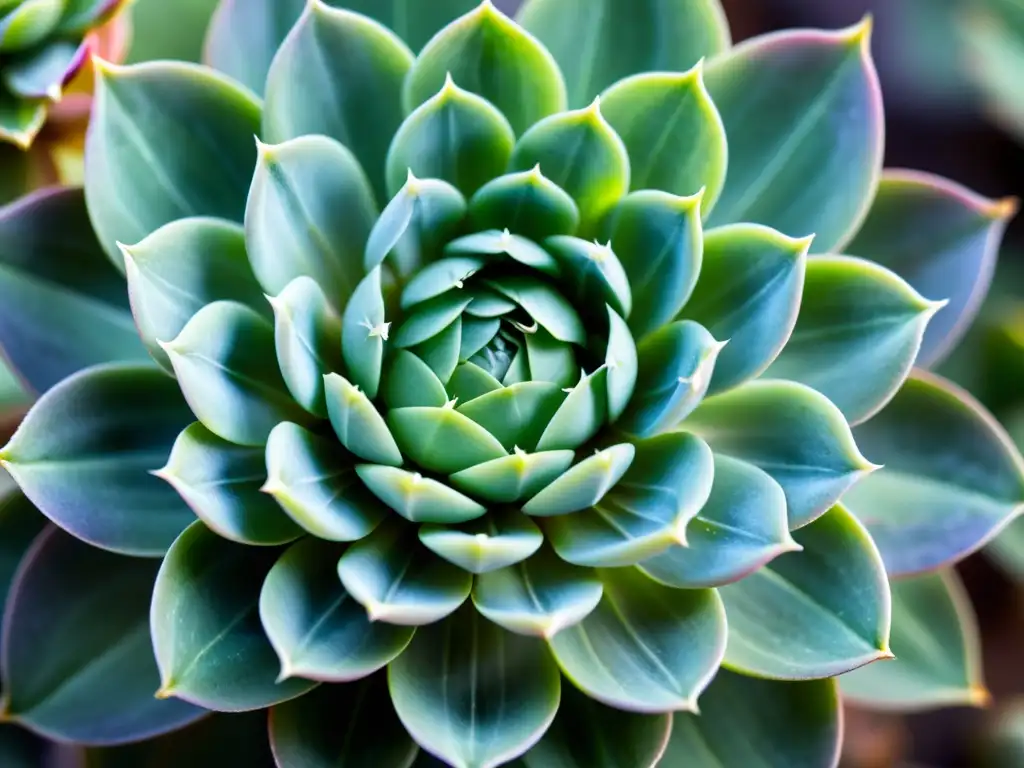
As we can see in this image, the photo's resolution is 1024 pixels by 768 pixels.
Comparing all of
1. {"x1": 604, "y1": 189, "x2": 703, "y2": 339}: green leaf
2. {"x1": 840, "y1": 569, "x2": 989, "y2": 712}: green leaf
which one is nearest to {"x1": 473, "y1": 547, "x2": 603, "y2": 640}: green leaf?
{"x1": 604, "y1": 189, "x2": 703, "y2": 339}: green leaf

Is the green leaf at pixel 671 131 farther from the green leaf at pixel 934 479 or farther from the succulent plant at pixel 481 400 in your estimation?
the green leaf at pixel 934 479

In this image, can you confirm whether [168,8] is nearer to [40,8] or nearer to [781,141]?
[40,8]

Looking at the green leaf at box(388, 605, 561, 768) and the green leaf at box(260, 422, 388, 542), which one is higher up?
→ the green leaf at box(260, 422, 388, 542)

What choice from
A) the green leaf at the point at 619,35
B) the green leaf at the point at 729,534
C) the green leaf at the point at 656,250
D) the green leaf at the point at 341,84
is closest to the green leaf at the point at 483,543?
the green leaf at the point at 729,534

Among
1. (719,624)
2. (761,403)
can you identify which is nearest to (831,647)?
(719,624)

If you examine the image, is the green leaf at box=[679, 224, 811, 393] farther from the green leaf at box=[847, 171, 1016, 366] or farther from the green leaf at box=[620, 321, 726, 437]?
the green leaf at box=[847, 171, 1016, 366]

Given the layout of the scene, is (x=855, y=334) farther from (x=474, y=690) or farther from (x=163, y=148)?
(x=163, y=148)
